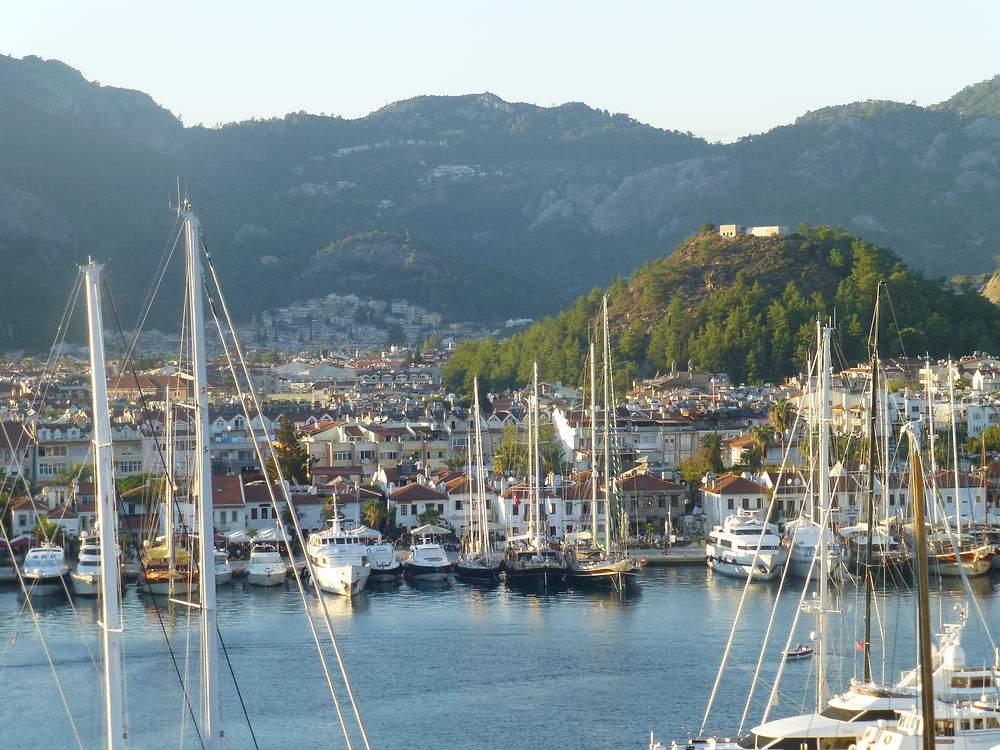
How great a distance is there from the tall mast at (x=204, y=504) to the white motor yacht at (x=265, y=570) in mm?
20450

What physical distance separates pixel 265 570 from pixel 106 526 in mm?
21716

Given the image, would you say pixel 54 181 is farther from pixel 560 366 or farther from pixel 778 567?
pixel 778 567

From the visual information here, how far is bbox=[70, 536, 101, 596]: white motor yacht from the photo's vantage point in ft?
103

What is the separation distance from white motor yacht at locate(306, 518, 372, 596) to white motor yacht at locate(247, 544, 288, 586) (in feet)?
2.23

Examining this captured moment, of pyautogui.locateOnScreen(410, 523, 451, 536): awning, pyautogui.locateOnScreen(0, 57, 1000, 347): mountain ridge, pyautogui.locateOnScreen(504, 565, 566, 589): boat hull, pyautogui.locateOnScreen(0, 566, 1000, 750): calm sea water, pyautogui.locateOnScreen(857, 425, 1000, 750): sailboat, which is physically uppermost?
pyautogui.locateOnScreen(0, 57, 1000, 347): mountain ridge

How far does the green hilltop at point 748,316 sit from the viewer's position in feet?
231

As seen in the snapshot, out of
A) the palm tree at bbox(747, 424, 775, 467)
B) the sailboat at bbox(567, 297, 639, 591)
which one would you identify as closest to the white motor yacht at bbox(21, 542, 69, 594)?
the sailboat at bbox(567, 297, 639, 591)

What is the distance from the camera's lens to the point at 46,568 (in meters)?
32.3

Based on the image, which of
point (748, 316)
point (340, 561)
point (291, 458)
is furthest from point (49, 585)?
point (748, 316)

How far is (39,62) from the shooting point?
625 feet

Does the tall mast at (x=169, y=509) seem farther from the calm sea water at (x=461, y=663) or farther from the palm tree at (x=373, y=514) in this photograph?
the palm tree at (x=373, y=514)

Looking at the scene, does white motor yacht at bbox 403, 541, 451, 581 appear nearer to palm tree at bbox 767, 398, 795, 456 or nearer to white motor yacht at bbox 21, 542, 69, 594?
white motor yacht at bbox 21, 542, 69, 594

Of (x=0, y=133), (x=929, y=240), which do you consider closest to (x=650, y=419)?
(x=929, y=240)

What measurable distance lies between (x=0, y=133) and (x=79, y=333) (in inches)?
3006
